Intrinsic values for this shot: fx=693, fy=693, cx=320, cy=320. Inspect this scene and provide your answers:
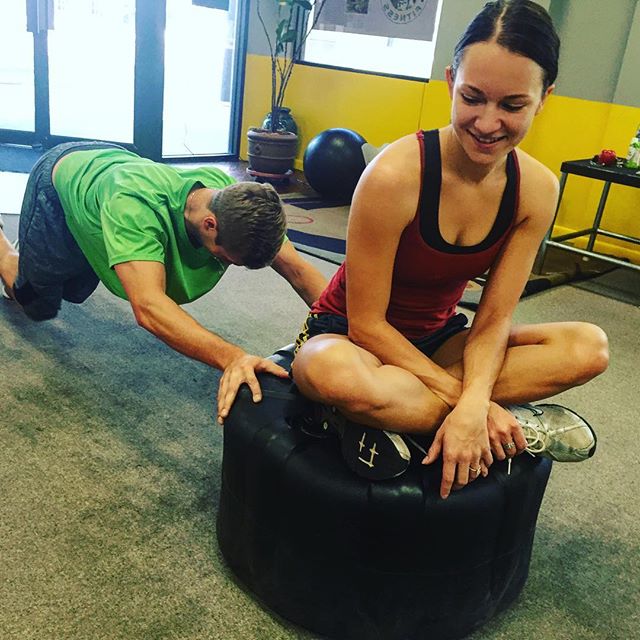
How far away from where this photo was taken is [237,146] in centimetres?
581

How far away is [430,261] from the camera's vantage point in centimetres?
129

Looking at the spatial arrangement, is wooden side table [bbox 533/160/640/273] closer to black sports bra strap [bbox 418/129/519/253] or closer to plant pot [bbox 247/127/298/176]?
black sports bra strap [bbox 418/129/519/253]

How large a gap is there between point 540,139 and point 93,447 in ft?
10.7

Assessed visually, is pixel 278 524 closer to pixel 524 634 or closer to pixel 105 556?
pixel 105 556

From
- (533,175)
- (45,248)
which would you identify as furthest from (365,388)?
(45,248)

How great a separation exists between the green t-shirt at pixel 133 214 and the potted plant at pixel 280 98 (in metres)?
2.87

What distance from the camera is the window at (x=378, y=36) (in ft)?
15.2

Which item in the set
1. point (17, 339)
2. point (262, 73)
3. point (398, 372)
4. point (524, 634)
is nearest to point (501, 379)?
point (398, 372)

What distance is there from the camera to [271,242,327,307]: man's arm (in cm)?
197

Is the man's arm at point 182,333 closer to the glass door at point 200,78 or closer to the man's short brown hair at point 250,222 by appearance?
the man's short brown hair at point 250,222

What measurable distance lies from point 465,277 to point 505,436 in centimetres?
33

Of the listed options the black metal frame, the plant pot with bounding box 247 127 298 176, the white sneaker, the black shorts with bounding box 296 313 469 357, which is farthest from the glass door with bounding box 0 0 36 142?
the white sneaker

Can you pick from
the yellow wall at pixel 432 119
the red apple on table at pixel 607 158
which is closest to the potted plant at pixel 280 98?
the yellow wall at pixel 432 119

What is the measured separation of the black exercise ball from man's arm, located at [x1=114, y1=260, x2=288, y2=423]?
283 cm
